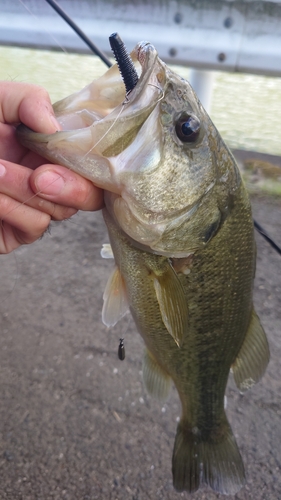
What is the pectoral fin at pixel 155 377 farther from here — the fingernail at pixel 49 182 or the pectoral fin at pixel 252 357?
the fingernail at pixel 49 182

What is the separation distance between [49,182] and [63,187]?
4cm

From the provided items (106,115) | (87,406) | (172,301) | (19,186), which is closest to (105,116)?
(106,115)

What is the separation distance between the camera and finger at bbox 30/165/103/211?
1022mm

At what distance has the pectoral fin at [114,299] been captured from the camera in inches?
53.7

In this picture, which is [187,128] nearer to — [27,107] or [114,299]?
[27,107]

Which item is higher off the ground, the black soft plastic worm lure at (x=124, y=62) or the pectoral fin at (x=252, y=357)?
the black soft plastic worm lure at (x=124, y=62)

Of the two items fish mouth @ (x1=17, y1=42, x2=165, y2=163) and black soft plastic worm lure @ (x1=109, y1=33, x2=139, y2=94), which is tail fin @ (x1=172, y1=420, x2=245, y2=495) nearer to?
fish mouth @ (x1=17, y1=42, x2=165, y2=163)

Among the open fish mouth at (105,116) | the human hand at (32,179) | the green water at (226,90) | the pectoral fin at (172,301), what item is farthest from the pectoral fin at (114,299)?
the green water at (226,90)

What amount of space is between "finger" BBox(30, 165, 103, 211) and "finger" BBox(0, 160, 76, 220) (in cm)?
3

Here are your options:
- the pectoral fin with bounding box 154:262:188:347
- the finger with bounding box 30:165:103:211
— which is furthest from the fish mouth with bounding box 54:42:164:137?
the pectoral fin with bounding box 154:262:188:347

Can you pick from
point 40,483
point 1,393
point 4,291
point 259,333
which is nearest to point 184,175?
point 259,333

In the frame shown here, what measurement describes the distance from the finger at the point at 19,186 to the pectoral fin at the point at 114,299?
331 mm

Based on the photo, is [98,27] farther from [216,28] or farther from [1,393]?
[1,393]

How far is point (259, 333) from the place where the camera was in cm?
156
